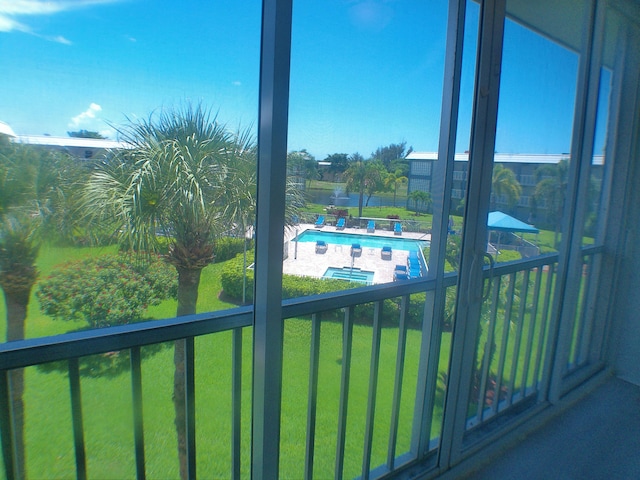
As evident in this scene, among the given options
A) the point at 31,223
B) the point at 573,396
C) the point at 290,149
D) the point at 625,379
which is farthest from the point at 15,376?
the point at 625,379

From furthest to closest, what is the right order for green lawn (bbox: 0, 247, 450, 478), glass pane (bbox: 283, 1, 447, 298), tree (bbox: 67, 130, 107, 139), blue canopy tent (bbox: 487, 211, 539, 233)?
1. blue canopy tent (bbox: 487, 211, 539, 233)
2. glass pane (bbox: 283, 1, 447, 298)
3. green lawn (bbox: 0, 247, 450, 478)
4. tree (bbox: 67, 130, 107, 139)

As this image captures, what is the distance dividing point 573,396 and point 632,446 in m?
0.41

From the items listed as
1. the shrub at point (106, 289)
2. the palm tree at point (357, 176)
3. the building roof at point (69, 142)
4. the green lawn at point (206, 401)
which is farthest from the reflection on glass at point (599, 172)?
the building roof at point (69, 142)

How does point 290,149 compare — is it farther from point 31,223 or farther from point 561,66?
point 561,66

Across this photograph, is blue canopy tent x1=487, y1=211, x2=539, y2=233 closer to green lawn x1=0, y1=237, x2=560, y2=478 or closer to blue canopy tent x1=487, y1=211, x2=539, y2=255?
blue canopy tent x1=487, y1=211, x2=539, y2=255

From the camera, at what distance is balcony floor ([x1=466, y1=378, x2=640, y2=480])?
1870 millimetres

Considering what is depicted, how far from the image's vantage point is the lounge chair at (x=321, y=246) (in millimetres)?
1474

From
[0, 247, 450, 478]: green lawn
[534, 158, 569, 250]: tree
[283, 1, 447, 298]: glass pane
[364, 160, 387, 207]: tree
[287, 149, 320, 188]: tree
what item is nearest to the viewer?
[0, 247, 450, 478]: green lawn

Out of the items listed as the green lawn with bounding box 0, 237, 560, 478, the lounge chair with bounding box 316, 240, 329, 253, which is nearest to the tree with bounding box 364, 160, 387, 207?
the lounge chair with bounding box 316, 240, 329, 253

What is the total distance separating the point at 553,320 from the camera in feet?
7.45

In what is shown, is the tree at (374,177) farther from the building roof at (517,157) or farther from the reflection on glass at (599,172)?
the reflection on glass at (599,172)

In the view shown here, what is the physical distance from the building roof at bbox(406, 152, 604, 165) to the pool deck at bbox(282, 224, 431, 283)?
364 millimetres

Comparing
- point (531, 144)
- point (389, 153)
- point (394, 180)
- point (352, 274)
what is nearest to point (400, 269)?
point (352, 274)

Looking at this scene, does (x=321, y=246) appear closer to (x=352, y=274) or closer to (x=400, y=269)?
(x=352, y=274)
